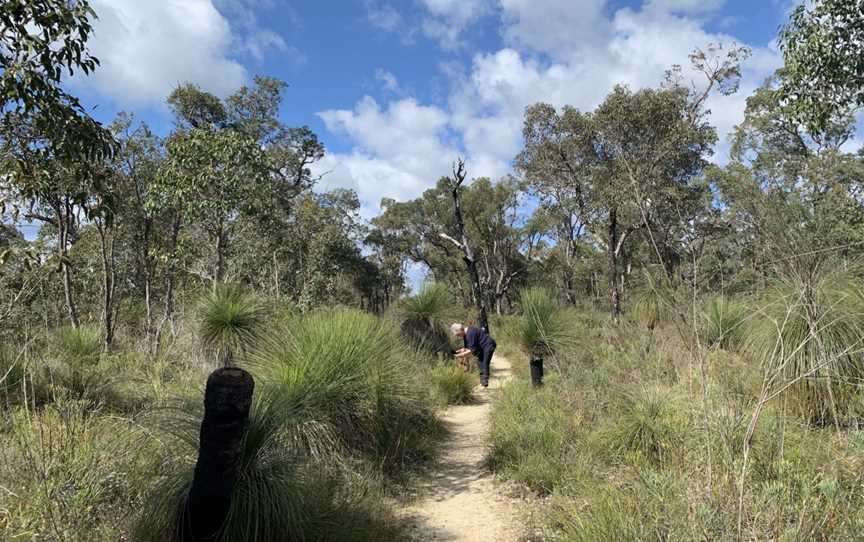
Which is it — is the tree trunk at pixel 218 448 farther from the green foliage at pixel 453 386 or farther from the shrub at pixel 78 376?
the green foliage at pixel 453 386

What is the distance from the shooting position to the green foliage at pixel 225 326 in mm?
7664

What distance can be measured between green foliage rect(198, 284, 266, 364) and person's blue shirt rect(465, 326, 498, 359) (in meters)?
4.48

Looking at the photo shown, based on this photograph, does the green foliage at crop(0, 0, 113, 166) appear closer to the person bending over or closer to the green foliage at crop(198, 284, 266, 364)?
the green foliage at crop(198, 284, 266, 364)

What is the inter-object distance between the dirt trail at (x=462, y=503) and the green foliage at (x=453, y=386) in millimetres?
1769

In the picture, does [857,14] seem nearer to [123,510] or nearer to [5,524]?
[123,510]

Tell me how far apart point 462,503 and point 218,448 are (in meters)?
3.00

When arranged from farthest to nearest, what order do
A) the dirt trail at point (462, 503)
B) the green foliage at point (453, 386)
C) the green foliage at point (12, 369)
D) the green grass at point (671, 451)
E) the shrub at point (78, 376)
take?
the green foliage at point (453, 386) < the shrub at point (78, 376) < the green foliage at point (12, 369) < the dirt trail at point (462, 503) < the green grass at point (671, 451)

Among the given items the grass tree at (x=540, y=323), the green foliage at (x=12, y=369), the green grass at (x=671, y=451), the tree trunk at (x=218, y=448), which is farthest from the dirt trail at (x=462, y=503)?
the green foliage at (x=12, y=369)

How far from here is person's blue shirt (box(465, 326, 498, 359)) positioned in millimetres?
10594

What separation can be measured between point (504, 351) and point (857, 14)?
11953 millimetres

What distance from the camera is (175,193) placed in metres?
9.88

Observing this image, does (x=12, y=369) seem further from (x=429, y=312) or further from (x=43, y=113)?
(x=429, y=312)

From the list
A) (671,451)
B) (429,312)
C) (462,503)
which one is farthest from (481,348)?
(671,451)

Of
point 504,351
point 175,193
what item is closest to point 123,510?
point 175,193
